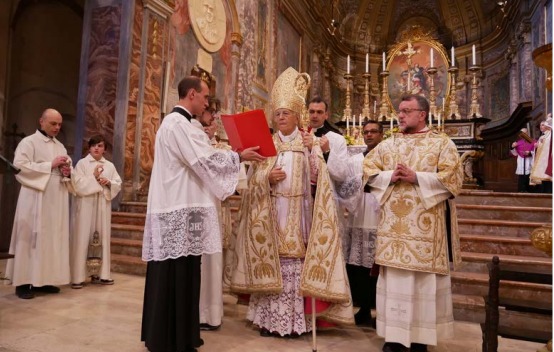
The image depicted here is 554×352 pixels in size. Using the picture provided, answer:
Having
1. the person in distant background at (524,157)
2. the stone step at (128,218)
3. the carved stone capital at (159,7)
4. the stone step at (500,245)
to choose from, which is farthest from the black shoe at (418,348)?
the person in distant background at (524,157)

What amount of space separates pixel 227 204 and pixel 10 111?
6.55 meters

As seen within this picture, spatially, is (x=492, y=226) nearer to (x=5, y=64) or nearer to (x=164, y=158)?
(x=164, y=158)

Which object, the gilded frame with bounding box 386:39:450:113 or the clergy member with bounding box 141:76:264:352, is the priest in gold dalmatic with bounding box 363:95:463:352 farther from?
the gilded frame with bounding box 386:39:450:113

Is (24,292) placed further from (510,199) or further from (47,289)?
(510,199)

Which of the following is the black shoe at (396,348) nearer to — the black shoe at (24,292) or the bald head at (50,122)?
the black shoe at (24,292)

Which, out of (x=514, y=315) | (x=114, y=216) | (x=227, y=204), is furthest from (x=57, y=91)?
(x=514, y=315)

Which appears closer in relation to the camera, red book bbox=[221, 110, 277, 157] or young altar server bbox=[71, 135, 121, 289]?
red book bbox=[221, 110, 277, 157]

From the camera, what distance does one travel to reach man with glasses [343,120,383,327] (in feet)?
13.0

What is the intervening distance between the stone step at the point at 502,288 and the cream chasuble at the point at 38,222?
163 inches

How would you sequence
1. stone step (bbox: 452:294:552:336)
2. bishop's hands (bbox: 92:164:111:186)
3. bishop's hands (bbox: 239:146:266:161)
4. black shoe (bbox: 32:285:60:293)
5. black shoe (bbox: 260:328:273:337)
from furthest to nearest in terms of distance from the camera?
1. bishop's hands (bbox: 92:164:111:186)
2. black shoe (bbox: 32:285:60:293)
3. stone step (bbox: 452:294:552:336)
4. black shoe (bbox: 260:328:273:337)
5. bishop's hands (bbox: 239:146:266:161)

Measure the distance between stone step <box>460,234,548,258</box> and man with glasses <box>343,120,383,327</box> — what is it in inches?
69.0

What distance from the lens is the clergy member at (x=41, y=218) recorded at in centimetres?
448

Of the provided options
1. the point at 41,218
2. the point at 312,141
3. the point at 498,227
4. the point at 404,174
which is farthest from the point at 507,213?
the point at 41,218

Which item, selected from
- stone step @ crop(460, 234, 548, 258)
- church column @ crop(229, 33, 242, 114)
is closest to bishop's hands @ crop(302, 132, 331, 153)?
stone step @ crop(460, 234, 548, 258)
